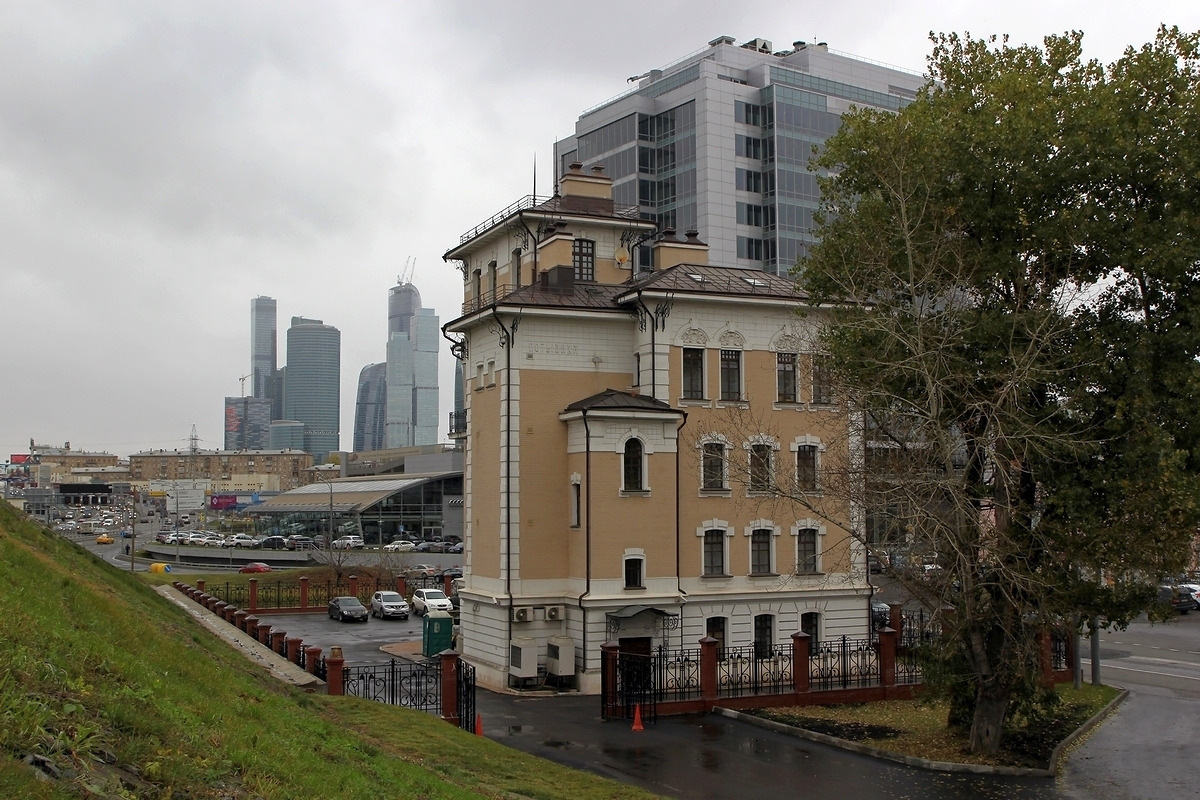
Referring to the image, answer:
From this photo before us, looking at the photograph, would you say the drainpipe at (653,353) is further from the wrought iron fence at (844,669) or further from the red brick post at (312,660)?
the red brick post at (312,660)

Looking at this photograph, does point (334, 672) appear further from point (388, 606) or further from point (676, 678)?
point (388, 606)

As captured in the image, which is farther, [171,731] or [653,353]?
[653,353]

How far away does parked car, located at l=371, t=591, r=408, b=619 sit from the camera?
4969cm

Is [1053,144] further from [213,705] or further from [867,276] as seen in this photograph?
[213,705]

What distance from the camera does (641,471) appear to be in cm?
3269

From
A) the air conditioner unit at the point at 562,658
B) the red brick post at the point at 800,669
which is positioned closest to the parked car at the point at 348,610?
the air conditioner unit at the point at 562,658

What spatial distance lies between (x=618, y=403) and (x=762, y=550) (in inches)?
292

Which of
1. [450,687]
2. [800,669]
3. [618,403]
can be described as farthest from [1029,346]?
[618,403]

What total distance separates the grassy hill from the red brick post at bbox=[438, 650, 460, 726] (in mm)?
4175

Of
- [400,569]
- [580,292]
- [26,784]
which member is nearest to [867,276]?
[580,292]

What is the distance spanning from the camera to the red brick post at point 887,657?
94.3 ft

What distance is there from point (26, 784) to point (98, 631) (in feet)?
20.8

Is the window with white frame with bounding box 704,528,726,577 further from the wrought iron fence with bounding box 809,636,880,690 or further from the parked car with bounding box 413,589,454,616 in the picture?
the parked car with bounding box 413,589,454,616

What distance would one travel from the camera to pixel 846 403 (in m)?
22.7
